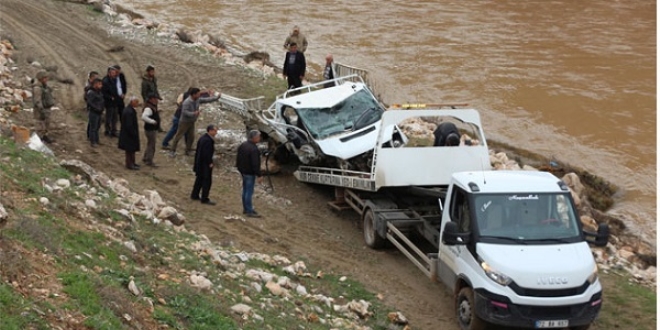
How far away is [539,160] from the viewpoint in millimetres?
20672

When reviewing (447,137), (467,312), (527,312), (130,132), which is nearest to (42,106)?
(130,132)

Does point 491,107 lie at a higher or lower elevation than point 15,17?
lower

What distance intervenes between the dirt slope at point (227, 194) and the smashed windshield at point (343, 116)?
116 centimetres

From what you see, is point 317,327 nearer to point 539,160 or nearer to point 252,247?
point 252,247

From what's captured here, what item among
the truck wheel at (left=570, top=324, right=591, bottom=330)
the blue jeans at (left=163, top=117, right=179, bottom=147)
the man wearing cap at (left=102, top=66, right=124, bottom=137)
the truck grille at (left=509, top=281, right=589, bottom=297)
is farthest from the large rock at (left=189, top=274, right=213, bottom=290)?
the man wearing cap at (left=102, top=66, right=124, bottom=137)

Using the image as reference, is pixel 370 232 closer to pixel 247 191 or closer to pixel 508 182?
pixel 247 191

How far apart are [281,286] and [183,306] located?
2.11 m

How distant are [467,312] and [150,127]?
7241mm

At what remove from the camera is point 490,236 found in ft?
34.0

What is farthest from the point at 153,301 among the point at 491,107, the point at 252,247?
the point at 491,107

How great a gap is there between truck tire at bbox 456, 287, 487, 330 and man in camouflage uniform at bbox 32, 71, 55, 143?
27.6 feet

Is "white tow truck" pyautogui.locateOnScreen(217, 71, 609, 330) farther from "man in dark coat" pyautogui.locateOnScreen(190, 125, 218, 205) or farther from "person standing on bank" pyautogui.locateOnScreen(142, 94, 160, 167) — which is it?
"person standing on bank" pyautogui.locateOnScreen(142, 94, 160, 167)

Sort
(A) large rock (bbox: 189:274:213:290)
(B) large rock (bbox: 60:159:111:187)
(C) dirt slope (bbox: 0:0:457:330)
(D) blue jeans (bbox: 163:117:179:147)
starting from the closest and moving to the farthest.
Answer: (A) large rock (bbox: 189:274:213:290) < (C) dirt slope (bbox: 0:0:457:330) < (B) large rock (bbox: 60:159:111:187) < (D) blue jeans (bbox: 163:117:179:147)

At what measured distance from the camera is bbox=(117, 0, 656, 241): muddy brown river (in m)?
22.5
